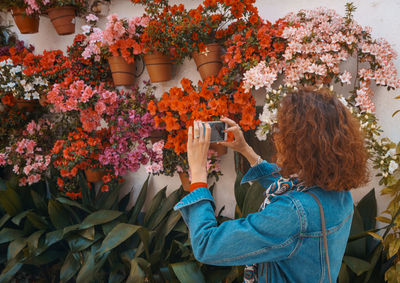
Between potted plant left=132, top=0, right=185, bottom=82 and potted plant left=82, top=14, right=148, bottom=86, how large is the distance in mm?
99

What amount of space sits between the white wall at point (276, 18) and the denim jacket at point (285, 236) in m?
1.03

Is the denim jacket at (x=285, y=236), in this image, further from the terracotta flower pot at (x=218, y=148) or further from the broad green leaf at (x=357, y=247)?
the terracotta flower pot at (x=218, y=148)

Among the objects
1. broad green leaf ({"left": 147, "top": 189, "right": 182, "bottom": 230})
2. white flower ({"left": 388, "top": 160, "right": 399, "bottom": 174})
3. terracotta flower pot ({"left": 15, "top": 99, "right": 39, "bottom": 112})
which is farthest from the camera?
terracotta flower pot ({"left": 15, "top": 99, "right": 39, "bottom": 112})

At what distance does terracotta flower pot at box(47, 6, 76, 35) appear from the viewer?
98.7 inches

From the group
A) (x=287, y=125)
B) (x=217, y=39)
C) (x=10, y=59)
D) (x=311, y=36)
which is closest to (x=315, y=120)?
(x=287, y=125)

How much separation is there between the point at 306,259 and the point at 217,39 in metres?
1.53

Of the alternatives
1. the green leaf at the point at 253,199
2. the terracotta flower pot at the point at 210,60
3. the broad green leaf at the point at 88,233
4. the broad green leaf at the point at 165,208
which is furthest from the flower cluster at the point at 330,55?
the broad green leaf at the point at 88,233

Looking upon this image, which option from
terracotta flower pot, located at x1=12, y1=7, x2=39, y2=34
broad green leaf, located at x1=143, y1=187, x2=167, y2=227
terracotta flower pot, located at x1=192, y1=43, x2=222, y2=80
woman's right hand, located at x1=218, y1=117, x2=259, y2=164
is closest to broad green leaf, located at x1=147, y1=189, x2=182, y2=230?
broad green leaf, located at x1=143, y1=187, x2=167, y2=227

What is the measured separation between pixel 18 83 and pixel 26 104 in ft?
1.28

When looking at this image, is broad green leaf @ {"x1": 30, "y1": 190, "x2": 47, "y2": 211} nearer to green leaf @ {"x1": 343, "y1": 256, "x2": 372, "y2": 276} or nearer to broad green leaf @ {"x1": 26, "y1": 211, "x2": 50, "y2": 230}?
broad green leaf @ {"x1": 26, "y1": 211, "x2": 50, "y2": 230}

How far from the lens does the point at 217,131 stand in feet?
4.47

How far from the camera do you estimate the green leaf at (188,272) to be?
1696 millimetres

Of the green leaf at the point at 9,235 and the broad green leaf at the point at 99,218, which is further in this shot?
the green leaf at the point at 9,235

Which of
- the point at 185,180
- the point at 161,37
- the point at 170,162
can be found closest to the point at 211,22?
the point at 161,37
